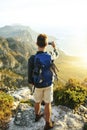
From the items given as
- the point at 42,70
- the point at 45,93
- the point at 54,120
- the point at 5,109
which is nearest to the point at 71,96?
the point at 54,120

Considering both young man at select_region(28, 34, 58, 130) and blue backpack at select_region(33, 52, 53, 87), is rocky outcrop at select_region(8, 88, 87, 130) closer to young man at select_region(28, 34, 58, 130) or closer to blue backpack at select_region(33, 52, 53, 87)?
young man at select_region(28, 34, 58, 130)

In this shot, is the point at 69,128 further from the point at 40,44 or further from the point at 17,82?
the point at 17,82

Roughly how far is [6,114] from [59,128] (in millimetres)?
2906

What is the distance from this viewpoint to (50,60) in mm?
10586

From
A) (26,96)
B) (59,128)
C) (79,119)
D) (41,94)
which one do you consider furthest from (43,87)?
(26,96)

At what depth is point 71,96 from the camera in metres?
13.3

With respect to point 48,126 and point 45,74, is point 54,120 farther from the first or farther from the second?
point 45,74

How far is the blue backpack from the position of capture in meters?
10.5

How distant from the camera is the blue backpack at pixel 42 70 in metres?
10.5

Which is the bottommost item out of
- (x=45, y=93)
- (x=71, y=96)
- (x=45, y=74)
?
(x=71, y=96)

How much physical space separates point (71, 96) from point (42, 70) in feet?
11.1

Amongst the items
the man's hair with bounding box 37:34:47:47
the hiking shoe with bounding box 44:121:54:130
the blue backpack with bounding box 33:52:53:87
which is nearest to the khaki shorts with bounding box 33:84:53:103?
the blue backpack with bounding box 33:52:53:87

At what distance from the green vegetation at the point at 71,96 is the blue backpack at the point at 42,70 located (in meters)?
3.02

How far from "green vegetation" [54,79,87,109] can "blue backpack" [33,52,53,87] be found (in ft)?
9.92
